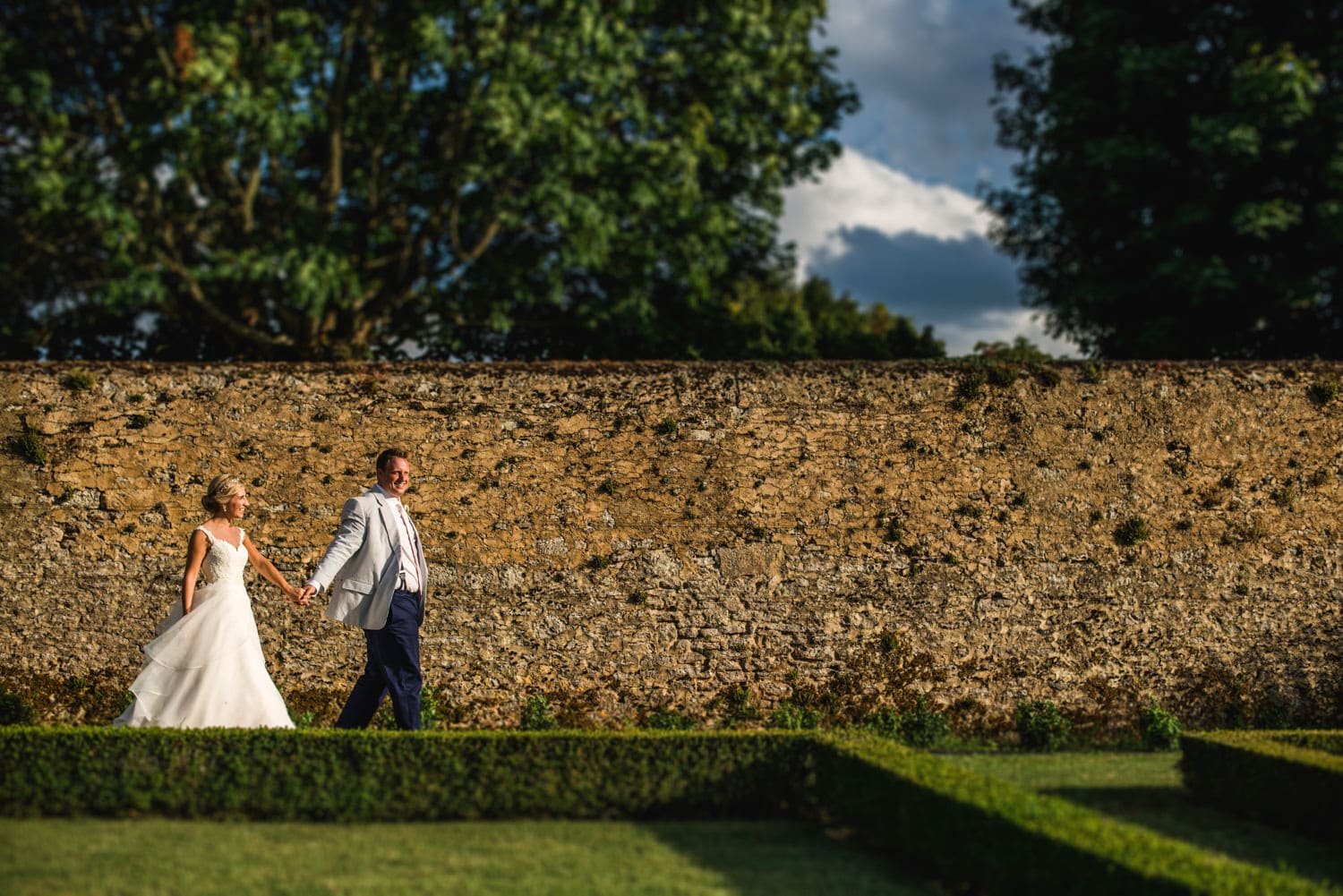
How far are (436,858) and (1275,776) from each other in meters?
4.59

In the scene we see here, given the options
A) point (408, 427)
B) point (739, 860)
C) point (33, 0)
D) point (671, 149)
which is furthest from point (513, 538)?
point (33, 0)

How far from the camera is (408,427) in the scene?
9.81 metres

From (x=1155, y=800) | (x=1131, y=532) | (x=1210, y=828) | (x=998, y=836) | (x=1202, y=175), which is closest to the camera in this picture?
(x=998, y=836)

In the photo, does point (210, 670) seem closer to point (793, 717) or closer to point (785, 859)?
point (785, 859)

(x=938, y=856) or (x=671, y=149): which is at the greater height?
(x=671, y=149)

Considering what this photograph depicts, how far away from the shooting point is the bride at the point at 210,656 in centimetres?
708

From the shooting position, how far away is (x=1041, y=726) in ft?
30.7

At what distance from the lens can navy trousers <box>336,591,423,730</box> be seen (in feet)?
24.0

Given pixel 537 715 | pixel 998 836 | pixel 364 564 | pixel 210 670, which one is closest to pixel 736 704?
pixel 537 715

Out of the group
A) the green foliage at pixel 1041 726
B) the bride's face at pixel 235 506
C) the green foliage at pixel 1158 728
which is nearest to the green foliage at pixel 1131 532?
the green foliage at pixel 1158 728

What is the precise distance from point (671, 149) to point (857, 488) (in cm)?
787

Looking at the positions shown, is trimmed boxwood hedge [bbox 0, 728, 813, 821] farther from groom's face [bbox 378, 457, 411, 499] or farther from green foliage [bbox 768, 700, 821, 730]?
green foliage [bbox 768, 700, 821, 730]

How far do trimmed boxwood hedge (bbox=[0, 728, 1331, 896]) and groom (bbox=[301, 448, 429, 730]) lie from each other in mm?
956

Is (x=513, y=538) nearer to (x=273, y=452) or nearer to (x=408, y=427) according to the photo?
(x=408, y=427)
